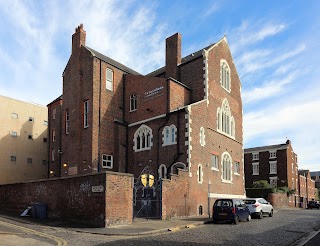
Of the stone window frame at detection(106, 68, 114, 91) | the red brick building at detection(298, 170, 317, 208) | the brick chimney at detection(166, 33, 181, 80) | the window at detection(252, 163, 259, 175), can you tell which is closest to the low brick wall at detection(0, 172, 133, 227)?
the stone window frame at detection(106, 68, 114, 91)

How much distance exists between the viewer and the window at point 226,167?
101ft

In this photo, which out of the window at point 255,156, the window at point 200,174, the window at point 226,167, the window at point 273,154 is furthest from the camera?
the window at point 255,156

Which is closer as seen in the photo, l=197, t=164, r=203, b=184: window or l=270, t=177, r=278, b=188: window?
l=197, t=164, r=203, b=184: window

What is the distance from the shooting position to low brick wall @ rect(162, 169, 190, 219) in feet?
67.6

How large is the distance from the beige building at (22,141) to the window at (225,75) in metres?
28.0

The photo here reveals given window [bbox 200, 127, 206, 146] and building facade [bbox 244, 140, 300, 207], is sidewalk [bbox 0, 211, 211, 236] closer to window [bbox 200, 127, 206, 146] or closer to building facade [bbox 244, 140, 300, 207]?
window [bbox 200, 127, 206, 146]

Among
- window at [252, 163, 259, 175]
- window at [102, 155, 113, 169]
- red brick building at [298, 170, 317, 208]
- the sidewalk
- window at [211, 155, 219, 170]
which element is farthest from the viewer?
red brick building at [298, 170, 317, 208]

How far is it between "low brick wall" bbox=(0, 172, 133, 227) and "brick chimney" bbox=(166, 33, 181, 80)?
51.3 ft

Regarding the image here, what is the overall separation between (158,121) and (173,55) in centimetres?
755

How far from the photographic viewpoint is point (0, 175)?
4225 cm

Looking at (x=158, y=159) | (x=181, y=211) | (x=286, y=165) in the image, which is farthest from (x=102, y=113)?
(x=286, y=165)

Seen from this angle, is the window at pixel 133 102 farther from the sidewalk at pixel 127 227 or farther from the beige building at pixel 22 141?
the beige building at pixel 22 141

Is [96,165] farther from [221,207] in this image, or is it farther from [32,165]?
[32,165]

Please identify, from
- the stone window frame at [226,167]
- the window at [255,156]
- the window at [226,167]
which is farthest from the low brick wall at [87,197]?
the window at [255,156]
